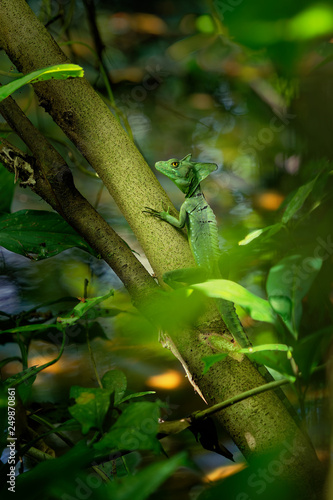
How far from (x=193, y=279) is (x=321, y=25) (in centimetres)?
59

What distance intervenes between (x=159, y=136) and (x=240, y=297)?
1.14m

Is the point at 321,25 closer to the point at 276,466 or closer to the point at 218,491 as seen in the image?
the point at 218,491

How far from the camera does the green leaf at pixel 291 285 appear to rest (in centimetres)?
63

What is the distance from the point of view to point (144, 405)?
2.13 feet

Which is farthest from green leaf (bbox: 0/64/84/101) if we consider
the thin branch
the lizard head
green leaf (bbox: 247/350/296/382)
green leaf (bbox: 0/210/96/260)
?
the lizard head

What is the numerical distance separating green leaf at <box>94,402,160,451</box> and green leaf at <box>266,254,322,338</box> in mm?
249

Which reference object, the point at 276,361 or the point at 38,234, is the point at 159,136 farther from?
the point at 276,361

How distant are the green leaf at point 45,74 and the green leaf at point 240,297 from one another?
411 mm

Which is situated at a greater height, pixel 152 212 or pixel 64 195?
pixel 64 195

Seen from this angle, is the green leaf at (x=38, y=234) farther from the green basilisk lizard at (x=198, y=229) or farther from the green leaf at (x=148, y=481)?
the green leaf at (x=148, y=481)

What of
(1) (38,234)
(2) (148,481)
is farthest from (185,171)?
(2) (148,481)

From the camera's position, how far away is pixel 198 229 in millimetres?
1260

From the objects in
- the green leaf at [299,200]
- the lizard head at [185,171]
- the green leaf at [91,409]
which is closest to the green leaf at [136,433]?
the green leaf at [91,409]

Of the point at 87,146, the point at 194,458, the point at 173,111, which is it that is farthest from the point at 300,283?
the point at 173,111
